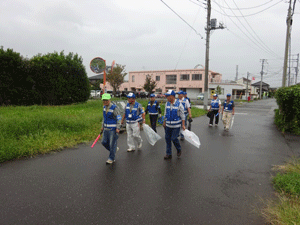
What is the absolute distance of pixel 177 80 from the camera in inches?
2083

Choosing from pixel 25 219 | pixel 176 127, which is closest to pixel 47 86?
pixel 176 127

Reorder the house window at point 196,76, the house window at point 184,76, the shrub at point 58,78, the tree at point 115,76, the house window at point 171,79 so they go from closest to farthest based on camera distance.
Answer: the shrub at point 58,78, the tree at point 115,76, the house window at point 196,76, the house window at point 184,76, the house window at point 171,79

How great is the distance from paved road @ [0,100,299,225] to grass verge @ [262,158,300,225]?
17 cm

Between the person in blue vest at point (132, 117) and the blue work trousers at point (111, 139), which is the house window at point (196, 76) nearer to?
the person in blue vest at point (132, 117)

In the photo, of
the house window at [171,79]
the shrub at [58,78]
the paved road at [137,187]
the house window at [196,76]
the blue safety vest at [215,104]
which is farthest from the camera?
the house window at [171,79]

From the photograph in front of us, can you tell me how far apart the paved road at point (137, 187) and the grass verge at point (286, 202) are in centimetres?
17

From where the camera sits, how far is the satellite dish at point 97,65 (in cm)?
1064

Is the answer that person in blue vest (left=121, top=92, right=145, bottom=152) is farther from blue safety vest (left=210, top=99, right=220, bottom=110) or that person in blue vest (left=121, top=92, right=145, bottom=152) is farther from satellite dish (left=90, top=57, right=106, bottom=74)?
blue safety vest (left=210, top=99, right=220, bottom=110)

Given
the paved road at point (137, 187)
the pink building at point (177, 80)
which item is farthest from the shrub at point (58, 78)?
the pink building at point (177, 80)

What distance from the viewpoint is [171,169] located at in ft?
16.6

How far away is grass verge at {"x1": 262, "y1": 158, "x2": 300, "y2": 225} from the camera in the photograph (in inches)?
113

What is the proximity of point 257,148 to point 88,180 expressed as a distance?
18.8 ft

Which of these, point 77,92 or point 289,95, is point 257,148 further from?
point 77,92

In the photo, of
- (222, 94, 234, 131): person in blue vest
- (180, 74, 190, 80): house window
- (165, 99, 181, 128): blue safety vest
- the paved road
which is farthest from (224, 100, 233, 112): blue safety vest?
(180, 74, 190, 80): house window
